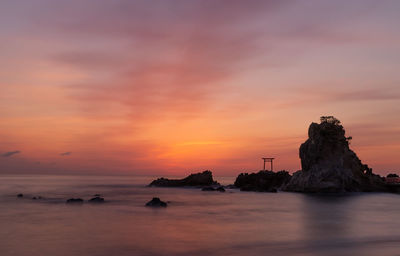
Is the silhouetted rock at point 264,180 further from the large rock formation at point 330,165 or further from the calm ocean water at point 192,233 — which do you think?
the calm ocean water at point 192,233

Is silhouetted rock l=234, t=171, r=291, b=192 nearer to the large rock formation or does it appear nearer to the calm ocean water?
the large rock formation

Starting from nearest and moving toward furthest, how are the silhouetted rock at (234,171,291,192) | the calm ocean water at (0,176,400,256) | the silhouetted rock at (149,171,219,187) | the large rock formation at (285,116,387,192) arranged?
the calm ocean water at (0,176,400,256) → the large rock formation at (285,116,387,192) → the silhouetted rock at (234,171,291,192) → the silhouetted rock at (149,171,219,187)

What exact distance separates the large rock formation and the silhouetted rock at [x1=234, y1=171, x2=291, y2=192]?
9.87m

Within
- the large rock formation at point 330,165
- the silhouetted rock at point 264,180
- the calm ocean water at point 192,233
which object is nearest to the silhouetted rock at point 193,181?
the silhouetted rock at point 264,180

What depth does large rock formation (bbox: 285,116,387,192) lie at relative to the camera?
92188 millimetres

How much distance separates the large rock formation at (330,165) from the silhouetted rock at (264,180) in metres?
9.87

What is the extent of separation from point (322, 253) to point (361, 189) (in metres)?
77.9

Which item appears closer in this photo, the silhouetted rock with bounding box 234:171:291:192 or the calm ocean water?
the calm ocean water

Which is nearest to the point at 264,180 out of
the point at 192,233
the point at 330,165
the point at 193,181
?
the point at 330,165

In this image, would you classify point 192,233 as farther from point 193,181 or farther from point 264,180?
point 193,181

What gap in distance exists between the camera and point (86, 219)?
40562 millimetres

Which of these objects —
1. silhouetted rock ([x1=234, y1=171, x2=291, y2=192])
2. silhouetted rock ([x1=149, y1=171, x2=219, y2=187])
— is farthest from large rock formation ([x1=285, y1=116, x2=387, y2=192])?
silhouetted rock ([x1=149, y1=171, x2=219, y2=187])

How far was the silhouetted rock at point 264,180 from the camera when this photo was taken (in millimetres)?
107719

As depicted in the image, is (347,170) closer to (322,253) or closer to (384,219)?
(384,219)
